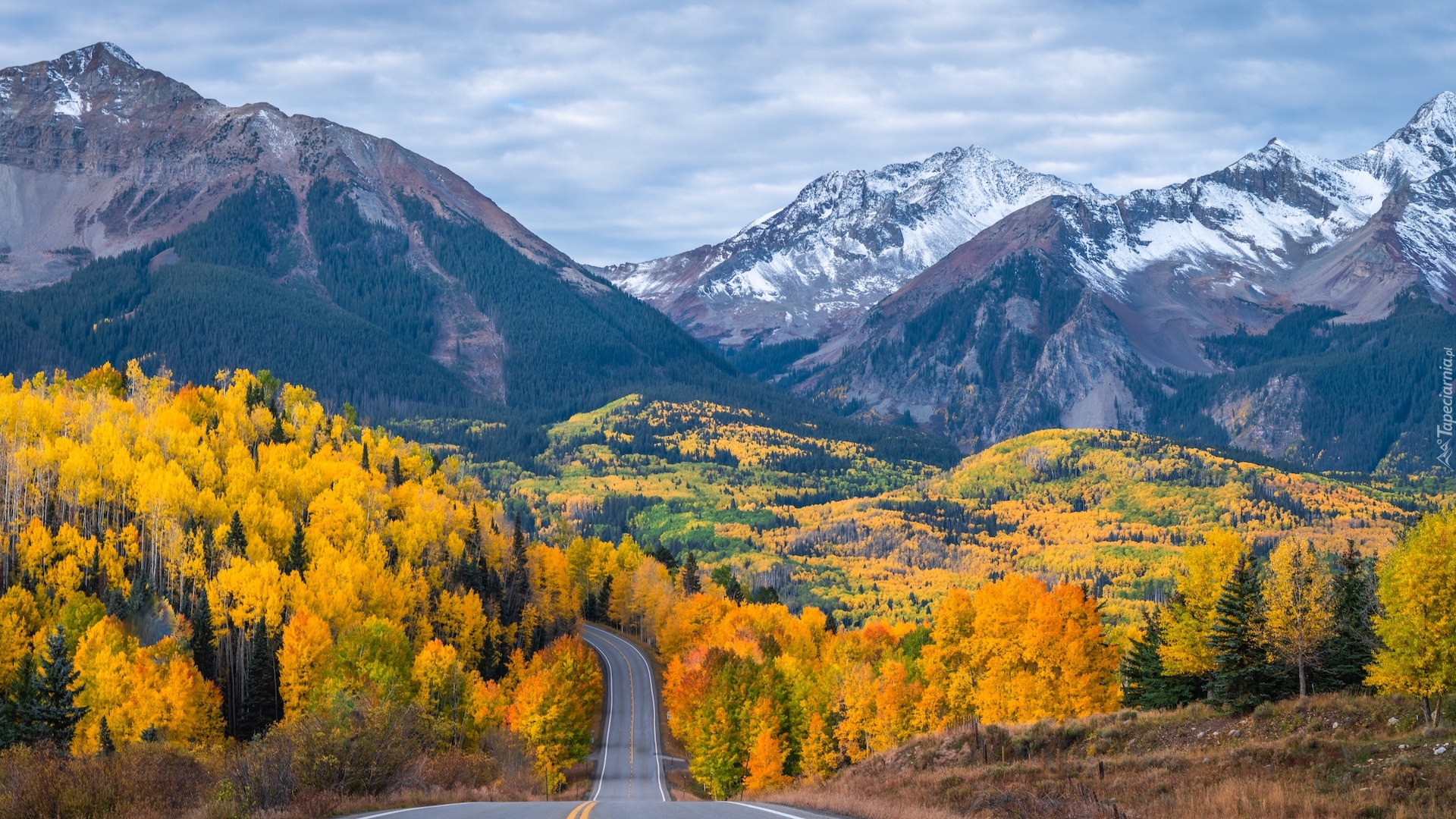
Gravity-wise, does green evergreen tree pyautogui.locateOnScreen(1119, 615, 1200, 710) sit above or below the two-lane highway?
above

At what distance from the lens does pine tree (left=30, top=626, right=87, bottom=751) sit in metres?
70.8

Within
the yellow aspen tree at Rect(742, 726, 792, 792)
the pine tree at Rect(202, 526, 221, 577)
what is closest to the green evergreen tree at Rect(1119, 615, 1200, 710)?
the yellow aspen tree at Rect(742, 726, 792, 792)

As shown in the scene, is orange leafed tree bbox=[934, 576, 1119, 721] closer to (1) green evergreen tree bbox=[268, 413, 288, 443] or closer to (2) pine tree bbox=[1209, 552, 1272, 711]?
(2) pine tree bbox=[1209, 552, 1272, 711]

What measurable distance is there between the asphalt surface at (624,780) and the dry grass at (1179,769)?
4.43 metres

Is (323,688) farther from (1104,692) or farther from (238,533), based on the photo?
(1104,692)

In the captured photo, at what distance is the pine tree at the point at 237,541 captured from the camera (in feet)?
367

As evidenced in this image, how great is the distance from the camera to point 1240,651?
205 ft

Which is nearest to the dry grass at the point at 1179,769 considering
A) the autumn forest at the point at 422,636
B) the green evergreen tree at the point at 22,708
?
the autumn forest at the point at 422,636

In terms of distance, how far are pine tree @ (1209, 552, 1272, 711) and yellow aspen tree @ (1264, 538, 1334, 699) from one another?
34.8 inches

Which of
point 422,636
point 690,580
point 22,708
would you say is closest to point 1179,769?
point 22,708

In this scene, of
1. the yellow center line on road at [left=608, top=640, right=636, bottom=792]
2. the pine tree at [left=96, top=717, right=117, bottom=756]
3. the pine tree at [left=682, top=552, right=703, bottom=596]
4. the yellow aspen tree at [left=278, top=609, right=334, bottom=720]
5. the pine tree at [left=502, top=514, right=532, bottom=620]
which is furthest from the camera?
the pine tree at [left=682, top=552, right=703, bottom=596]

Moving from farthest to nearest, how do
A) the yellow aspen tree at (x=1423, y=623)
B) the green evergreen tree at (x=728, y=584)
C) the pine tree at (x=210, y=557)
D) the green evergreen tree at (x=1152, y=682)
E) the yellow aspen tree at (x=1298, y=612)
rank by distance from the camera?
the green evergreen tree at (x=728, y=584) < the pine tree at (x=210, y=557) < the green evergreen tree at (x=1152, y=682) < the yellow aspen tree at (x=1298, y=612) < the yellow aspen tree at (x=1423, y=623)

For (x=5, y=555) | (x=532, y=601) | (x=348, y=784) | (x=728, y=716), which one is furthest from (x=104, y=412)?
(x=348, y=784)

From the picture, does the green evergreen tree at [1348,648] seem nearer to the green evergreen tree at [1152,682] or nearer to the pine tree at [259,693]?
the green evergreen tree at [1152,682]
